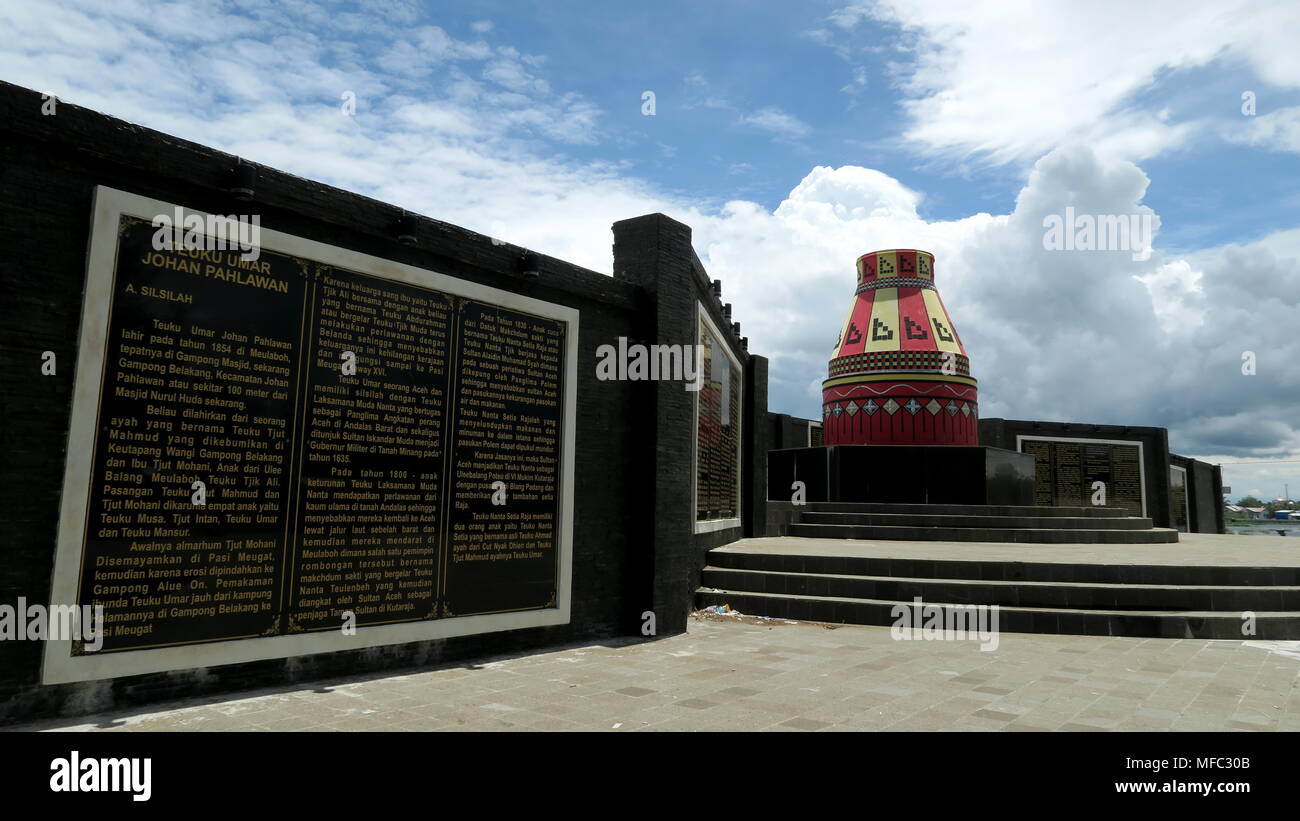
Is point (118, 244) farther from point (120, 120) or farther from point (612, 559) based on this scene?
point (612, 559)

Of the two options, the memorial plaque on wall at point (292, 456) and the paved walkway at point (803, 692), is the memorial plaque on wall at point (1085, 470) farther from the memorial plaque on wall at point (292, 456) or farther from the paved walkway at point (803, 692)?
the memorial plaque on wall at point (292, 456)

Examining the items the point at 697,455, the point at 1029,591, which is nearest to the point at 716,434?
the point at 697,455

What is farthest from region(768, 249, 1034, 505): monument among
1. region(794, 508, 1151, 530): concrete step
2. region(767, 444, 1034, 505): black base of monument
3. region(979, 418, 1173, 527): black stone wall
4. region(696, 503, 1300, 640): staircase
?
region(979, 418, 1173, 527): black stone wall

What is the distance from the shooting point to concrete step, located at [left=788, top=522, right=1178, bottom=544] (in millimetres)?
15156

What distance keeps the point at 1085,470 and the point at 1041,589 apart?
74.1 ft

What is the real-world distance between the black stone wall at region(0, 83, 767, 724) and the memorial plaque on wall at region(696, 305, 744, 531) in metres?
0.91

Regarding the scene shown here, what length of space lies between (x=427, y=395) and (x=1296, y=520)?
125166 millimetres

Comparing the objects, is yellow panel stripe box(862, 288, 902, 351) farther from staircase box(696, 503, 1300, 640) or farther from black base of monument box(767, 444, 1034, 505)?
staircase box(696, 503, 1300, 640)

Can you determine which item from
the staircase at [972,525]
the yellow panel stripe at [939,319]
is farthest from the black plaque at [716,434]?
the yellow panel stripe at [939,319]

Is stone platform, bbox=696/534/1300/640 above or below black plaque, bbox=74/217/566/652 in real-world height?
below

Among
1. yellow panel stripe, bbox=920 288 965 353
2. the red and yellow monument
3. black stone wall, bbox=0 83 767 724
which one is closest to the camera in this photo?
black stone wall, bbox=0 83 767 724

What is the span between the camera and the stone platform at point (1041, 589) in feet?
29.4
